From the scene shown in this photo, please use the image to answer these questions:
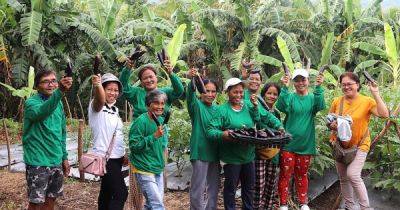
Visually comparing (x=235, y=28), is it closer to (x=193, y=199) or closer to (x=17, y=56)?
(x=17, y=56)

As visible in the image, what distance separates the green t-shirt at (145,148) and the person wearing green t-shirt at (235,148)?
1.83 feet

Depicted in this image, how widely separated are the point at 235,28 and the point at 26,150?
9.81 m

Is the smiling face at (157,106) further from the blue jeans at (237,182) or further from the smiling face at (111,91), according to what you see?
the blue jeans at (237,182)

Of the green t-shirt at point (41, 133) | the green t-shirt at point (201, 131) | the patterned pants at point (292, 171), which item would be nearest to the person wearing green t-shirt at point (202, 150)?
the green t-shirt at point (201, 131)

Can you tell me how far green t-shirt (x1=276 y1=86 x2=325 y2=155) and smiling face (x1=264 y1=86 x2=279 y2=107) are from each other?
6 cm

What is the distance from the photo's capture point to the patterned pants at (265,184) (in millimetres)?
4617

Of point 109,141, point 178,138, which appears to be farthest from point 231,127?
point 178,138

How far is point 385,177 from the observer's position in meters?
5.53

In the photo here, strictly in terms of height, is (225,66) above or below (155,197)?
above

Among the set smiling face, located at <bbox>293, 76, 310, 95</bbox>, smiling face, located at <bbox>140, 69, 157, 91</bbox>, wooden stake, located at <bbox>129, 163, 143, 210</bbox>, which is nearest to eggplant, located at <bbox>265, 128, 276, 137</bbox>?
smiling face, located at <bbox>293, 76, 310, 95</bbox>

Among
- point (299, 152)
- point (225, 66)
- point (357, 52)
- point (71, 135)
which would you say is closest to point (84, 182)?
point (299, 152)

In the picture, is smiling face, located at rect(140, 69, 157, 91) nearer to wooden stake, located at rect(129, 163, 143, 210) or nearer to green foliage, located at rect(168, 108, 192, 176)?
wooden stake, located at rect(129, 163, 143, 210)

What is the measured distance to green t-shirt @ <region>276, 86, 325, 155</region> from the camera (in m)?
4.75

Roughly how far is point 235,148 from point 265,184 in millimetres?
815
